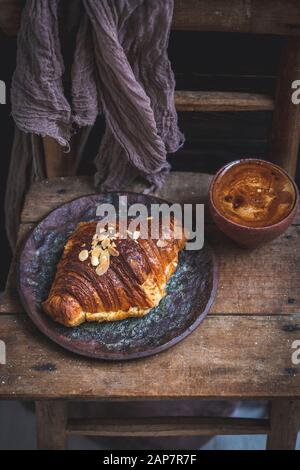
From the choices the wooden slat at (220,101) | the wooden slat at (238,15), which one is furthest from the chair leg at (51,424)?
the wooden slat at (238,15)

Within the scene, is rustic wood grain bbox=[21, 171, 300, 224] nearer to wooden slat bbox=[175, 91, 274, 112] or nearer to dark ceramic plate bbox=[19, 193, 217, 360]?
dark ceramic plate bbox=[19, 193, 217, 360]

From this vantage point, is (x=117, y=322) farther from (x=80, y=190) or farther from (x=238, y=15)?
(x=238, y=15)

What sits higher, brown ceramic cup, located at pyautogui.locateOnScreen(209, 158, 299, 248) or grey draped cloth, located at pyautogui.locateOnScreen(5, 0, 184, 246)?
grey draped cloth, located at pyautogui.locateOnScreen(5, 0, 184, 246)

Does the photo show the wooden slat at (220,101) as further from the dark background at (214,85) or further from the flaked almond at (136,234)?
the flaked almond at (136,234)

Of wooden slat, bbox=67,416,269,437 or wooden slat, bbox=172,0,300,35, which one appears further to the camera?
wooden slat, bbox=67,416,269,437

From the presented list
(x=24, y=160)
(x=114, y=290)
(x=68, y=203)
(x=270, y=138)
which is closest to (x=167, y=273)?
(x=114, y=290)

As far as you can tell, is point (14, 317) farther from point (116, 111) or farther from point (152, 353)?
point (116, 111)

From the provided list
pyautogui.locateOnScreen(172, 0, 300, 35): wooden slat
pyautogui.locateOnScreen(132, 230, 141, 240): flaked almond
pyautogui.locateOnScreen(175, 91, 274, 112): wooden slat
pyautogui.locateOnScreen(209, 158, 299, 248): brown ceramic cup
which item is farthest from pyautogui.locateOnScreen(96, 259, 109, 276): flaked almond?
pyautogui.locateOnScreen(172, 0, 300, 35): wooden slat

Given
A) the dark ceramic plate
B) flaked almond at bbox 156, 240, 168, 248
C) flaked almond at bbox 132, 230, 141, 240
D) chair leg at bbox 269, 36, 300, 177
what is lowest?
the dark ceramic plate

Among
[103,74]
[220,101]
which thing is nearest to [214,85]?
[220,101]
